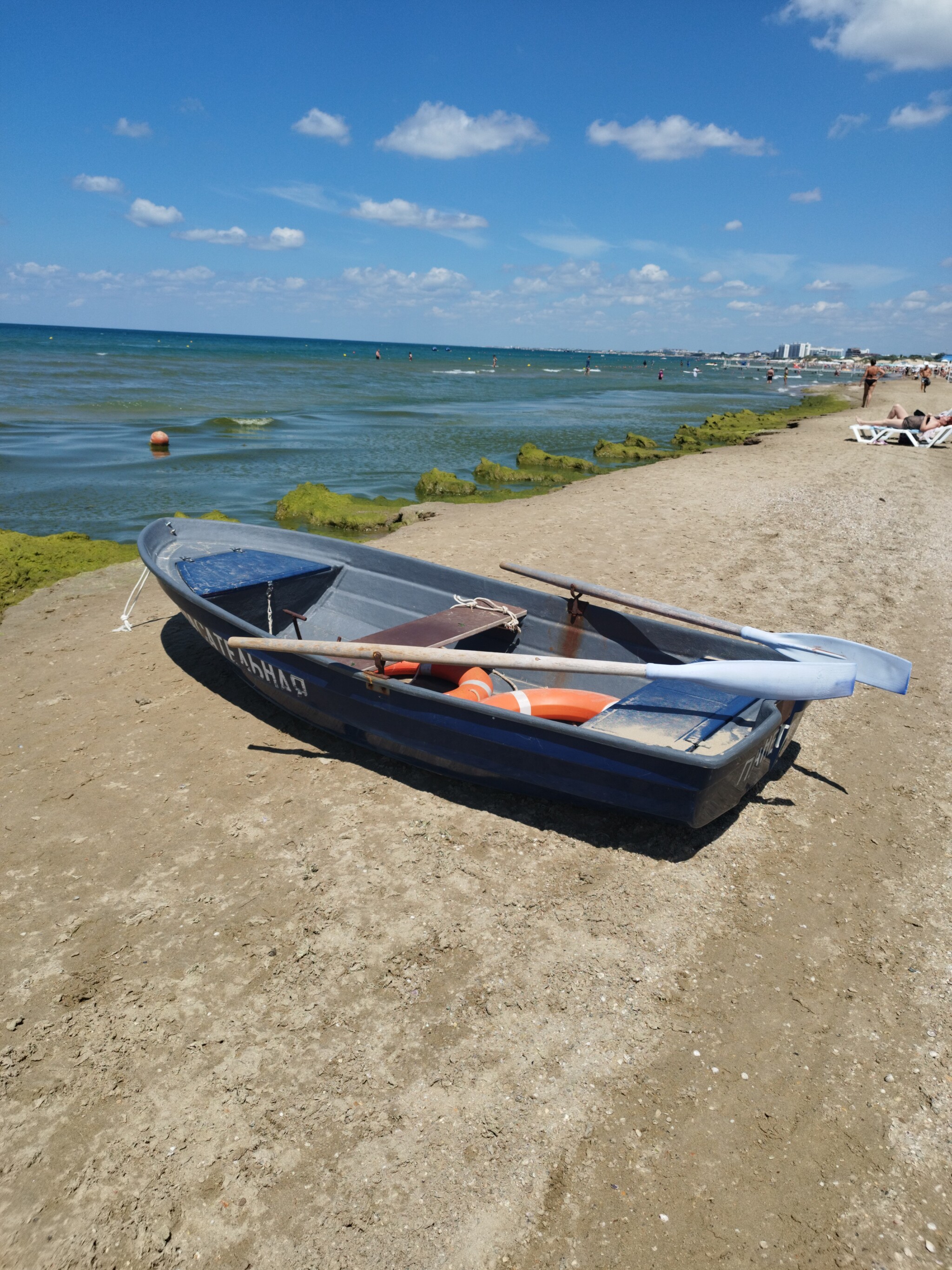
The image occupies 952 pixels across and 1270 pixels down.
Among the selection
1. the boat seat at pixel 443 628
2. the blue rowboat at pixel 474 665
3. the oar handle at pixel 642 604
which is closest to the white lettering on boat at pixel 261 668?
the blue rowboat at pixel 474 665

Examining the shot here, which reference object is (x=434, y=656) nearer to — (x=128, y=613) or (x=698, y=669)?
(x=698, y=669)

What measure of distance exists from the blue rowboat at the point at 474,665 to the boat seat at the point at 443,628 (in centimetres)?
2

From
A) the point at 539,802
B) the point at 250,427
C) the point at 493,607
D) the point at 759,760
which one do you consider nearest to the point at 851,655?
the point at 759,760

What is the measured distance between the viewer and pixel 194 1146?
10.2ft

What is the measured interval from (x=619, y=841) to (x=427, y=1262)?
2730 mm

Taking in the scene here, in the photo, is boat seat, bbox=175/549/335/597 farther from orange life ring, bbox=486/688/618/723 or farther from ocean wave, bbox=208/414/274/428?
ocean wave, bbox=208/414/274/428

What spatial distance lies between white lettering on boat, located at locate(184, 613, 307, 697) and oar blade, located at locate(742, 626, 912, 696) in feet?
12.2

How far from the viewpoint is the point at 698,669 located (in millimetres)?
4926

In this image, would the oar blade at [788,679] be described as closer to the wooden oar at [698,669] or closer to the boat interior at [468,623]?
the wooden oar at [698,669]

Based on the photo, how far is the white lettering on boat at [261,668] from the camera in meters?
5.94

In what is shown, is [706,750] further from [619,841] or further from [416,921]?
[416,921]

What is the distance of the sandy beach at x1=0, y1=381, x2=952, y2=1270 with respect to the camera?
288cm

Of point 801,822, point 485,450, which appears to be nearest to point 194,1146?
point 801,822

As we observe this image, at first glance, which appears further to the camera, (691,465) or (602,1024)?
(691,465)
